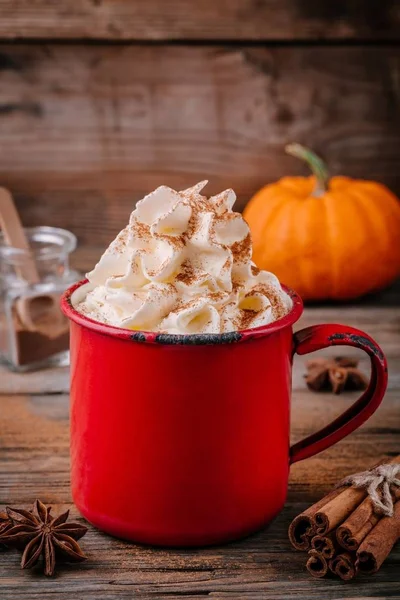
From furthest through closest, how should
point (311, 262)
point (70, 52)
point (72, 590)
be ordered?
1. point (70, 52)
2. point (311, 262)
3. point (72, 590)

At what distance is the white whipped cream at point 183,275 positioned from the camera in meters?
0.85

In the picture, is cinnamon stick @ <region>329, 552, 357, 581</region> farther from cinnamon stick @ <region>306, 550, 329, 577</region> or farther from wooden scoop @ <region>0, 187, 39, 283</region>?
wooden scoop @ <region>0, 187, 39, 283</region>

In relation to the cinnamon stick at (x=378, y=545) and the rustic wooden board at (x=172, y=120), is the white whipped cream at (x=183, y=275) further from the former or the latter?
the rustic wooden board at (x=172, y=120)

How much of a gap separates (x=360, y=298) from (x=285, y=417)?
1024mm

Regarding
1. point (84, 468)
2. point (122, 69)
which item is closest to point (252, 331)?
point (84, 468)

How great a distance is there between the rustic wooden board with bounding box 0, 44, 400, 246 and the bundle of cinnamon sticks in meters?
1.37

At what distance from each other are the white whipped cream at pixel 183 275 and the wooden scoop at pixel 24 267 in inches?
22.3

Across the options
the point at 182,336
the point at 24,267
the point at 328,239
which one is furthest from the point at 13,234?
the point at 182,336

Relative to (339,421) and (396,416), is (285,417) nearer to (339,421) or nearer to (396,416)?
(339,421)

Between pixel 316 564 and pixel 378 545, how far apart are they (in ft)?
0.22

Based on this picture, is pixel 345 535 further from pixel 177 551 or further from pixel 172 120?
pixel 172 120

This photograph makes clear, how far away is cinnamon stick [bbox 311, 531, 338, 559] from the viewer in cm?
82

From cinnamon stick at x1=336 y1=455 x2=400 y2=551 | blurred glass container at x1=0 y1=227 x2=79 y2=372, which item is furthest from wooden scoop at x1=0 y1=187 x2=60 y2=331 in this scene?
cinnamon stick at x1=336 y1=455 x2=400 y2=551

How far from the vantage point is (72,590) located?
0.79 metres
